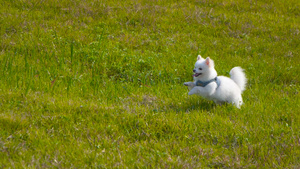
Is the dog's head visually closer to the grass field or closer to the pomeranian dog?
the pomeranian dog

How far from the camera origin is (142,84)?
8688 mm

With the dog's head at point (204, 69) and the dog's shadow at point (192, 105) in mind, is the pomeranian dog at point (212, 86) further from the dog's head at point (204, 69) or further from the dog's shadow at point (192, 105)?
the dog's shadow at point (192, 105)

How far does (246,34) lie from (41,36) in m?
6.95

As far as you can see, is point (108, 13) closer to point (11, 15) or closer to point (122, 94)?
point (11, 15)

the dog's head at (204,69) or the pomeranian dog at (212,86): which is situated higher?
the dog's head at (204,69)

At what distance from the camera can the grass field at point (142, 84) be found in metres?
5.31

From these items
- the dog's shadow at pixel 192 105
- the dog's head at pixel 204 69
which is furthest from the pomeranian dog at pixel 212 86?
the dog's shadow at pixel 192 105

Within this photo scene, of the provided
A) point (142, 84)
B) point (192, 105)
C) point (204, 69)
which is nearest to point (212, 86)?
point (204, 69)

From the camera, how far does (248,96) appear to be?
795cm

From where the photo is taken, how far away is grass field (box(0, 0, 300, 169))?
5309 millimetres

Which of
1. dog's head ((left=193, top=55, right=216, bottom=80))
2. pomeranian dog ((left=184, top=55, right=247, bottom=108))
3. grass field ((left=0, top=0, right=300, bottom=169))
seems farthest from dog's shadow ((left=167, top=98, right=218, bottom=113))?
dog's head ((left=193, top=55, right=216, bottom=80))

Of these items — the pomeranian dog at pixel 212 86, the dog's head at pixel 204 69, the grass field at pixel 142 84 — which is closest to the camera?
the grass field at pixel 142 84

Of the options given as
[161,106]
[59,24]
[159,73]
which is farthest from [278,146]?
[59,24]

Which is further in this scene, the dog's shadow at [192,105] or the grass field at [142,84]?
the dog's shadow at [192,105]
